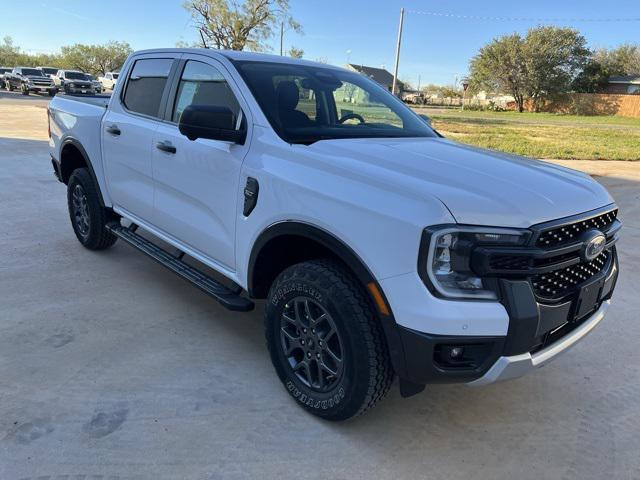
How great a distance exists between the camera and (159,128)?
371 cm

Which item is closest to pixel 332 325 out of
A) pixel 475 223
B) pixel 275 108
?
pixel 475 223

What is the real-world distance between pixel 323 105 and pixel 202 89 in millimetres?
826

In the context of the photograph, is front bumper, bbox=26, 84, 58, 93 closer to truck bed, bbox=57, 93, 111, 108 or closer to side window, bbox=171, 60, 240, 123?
truck bed, bbox=57, 93, 111, 108

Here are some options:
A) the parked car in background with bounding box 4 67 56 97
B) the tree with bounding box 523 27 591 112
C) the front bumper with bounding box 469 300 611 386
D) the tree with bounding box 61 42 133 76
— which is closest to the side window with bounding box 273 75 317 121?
the front bumper with bounding box 469 300 611 386

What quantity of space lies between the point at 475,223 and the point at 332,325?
839 millimetres

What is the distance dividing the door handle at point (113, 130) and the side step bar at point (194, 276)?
796 mm

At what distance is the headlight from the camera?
206cm

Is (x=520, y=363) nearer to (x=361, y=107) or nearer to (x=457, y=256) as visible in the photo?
(x=457, y=256)

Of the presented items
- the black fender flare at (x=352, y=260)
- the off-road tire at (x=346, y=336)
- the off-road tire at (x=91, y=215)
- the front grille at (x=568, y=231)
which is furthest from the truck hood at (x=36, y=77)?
the front grille at (x=568, y=231)

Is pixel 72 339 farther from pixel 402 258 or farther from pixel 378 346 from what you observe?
pixel 402 258

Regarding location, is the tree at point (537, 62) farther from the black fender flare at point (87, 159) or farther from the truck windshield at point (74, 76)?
the black fender flare at point (87, 159)

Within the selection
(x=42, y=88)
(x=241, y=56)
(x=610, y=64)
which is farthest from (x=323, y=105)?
(x=610, y=64)

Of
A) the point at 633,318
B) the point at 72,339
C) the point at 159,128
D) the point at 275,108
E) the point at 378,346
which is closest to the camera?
the point at 378,346

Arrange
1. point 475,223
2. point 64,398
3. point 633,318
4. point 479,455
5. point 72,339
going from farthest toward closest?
point 633,318 < point 72,339 < point 64,398 < point 479,455 < point 475,223
